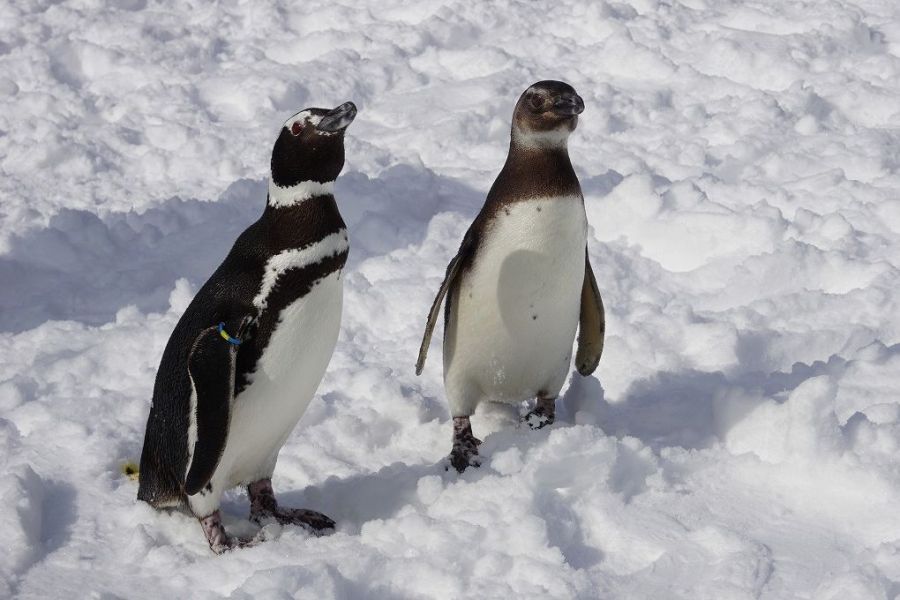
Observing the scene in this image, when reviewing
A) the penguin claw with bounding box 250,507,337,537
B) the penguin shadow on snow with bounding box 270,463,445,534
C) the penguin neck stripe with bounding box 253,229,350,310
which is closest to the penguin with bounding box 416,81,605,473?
the penguin shadow on snow with bounding box 270,463,445,534

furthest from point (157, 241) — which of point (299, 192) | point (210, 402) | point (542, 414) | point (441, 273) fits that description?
point (210, 402)

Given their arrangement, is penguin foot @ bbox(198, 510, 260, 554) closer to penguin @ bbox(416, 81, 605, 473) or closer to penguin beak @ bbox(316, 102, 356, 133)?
penguin @ bbox(416, 81, 605, 473)

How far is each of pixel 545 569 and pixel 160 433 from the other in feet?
3.47

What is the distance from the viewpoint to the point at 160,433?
2857mm

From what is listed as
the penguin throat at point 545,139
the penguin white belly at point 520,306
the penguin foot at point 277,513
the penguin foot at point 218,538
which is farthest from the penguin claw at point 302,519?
the penguin throat at point 545,139

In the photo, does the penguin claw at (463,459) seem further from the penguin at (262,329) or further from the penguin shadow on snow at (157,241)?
the penguin shadow on snow at (157,241)

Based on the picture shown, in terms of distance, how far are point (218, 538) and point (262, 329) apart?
21.3 inches

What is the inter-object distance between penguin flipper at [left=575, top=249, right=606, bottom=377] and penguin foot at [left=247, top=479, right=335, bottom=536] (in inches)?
Result: 41.6

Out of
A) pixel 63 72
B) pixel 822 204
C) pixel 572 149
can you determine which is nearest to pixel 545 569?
pixel 822 204

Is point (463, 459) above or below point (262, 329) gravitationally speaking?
below

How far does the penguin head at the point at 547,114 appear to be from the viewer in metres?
3.19

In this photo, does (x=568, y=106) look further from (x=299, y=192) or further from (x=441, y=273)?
(x=441, y=273)

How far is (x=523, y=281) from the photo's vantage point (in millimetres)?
3283

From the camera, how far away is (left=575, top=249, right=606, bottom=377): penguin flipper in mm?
3562
